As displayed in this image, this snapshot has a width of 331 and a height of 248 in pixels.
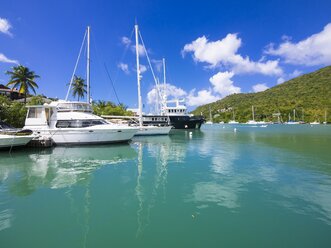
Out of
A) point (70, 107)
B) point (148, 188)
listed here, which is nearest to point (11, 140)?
point (70, 107)

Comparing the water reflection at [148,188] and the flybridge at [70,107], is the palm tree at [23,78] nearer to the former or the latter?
the flybridge at [70,107]

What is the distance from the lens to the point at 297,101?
140 m

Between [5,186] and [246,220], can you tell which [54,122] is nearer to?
[5,186]

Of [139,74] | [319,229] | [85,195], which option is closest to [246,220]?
[319,229]

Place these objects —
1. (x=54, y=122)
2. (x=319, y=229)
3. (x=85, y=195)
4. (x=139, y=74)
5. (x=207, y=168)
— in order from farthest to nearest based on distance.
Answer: (x=139, y=74) → (x=54, y=122) → (x=207, y=168) → (x=85, y=195) → (x=319, y=229)

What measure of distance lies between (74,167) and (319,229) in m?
14.2

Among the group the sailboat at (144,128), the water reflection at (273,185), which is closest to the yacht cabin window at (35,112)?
the sailboat at (144,128)

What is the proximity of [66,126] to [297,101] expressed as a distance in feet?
480

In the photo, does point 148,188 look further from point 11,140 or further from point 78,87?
point 78,87

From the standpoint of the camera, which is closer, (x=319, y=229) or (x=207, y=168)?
(x=319, y=229)

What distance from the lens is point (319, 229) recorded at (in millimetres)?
6551

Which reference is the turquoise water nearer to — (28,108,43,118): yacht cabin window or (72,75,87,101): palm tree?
(28,108,43,118): yacht cabin window

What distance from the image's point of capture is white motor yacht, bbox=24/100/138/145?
26703mm

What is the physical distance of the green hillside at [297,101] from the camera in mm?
128125
